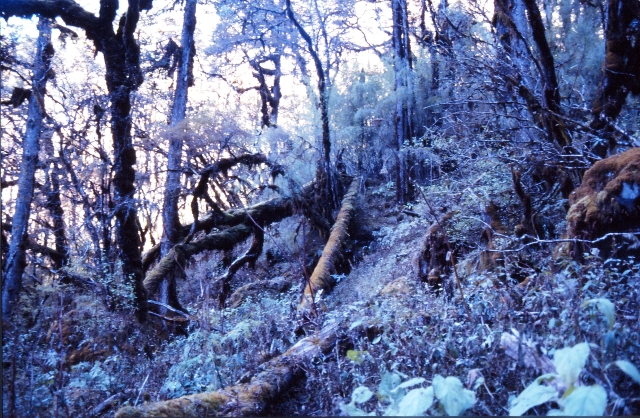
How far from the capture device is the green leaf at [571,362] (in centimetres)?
143

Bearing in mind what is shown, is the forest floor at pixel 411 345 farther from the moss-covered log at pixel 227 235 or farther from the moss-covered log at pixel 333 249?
the moss-covered log at pixel 227 235

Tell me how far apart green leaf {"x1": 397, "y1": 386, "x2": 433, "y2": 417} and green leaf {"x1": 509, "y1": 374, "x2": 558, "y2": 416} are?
331 mm

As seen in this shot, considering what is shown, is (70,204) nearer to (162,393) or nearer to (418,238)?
(162,393)

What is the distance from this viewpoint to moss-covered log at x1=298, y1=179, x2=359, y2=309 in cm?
674

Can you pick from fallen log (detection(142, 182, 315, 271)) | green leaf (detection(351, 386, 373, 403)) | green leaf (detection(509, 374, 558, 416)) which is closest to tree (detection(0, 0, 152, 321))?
fallen log (detection(142, 182, 315, 271))

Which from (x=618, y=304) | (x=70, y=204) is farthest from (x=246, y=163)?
(x=618, y=304)

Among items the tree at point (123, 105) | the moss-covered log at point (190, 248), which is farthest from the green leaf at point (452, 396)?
the moss-covered log at point (190, 248)

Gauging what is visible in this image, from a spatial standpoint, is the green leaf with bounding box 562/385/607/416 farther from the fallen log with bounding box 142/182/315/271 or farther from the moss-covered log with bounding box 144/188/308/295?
the fallen log with bounding box 142/182/315/271

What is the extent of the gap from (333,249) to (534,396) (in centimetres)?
665

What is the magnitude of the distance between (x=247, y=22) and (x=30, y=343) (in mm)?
8808

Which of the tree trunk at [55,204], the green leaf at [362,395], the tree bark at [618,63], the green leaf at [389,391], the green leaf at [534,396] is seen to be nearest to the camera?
the green leaf at [534,396]

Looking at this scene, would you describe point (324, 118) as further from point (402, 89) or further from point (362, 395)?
point (362, 395)

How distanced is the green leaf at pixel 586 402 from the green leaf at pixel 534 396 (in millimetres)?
150

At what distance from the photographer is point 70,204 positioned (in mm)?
5605
